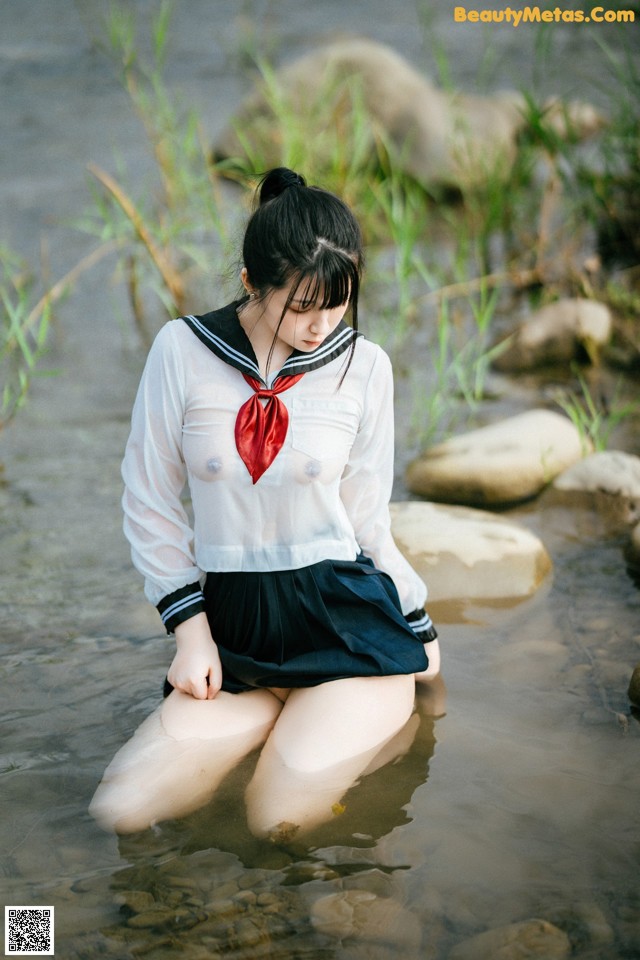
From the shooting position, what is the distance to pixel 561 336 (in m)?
4.31

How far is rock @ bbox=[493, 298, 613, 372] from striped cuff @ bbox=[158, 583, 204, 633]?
2578 millimetres

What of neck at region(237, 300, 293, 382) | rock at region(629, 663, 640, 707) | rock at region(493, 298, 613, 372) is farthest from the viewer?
rock at region(493, 298, 613, 372)

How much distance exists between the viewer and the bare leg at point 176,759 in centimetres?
202

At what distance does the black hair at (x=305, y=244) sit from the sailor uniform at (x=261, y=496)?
0.17 meters

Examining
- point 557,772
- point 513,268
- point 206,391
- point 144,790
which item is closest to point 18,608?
point 144,790

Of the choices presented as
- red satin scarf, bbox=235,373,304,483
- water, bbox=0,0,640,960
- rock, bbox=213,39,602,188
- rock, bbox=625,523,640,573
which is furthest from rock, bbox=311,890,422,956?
rock, bbox=213,39,602,188

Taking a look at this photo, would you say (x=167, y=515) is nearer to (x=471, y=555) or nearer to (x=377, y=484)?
(x=377, y=484)

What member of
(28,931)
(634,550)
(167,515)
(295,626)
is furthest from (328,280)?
(634,550)

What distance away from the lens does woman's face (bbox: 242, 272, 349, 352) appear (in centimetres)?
187

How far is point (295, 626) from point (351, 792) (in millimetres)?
367

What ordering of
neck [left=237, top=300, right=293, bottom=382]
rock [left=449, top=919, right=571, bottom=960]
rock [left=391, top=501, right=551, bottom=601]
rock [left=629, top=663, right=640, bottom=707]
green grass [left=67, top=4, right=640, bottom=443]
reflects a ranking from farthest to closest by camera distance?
green grass [left=67, top=4, right=640, bottom=443] < rock [left=391, top=501, right=551, bottom=601] < rock [left=629, top=663, right=640, bottom=707] < neck [left=237, top=300, right=293, bottom=382] < rock [left=449, top=919, right=571, bottom=960]

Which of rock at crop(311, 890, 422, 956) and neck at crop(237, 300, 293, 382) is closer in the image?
rock at crop(311, 890, 422, 956)

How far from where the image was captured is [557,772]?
88.9 inches

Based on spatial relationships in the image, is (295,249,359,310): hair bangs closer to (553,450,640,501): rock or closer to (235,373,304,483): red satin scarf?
(235,373,304,483): red satin scarf
